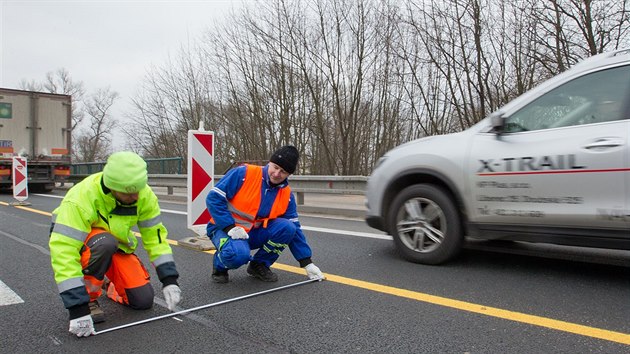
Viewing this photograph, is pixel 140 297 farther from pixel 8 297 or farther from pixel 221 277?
pixel 8 297

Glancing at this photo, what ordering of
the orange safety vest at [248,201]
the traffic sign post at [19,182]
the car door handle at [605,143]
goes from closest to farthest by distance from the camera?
the car door handle at [605,143]
the orange safety vest at [248,201]
the traffic sign post at [19,182]

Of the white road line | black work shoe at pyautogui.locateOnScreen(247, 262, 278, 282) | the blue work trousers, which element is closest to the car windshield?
the blue work trousers

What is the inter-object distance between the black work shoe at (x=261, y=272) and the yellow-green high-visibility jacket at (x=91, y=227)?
113cm

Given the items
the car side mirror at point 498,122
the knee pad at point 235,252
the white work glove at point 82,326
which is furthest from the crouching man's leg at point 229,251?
the car side mirror at point 498,122

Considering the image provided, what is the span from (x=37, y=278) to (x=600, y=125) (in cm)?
507

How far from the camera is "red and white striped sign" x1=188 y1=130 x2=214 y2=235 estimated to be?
566 centimetres

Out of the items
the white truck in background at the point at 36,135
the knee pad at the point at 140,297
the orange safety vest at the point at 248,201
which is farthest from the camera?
the white truck in background at the point at 36,135

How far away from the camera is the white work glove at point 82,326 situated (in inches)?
104

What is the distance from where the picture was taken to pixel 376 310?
318 centimetres

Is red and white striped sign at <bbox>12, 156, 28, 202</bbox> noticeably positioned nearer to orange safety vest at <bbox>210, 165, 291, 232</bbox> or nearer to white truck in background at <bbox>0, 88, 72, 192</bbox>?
white truck in background at <bbox>0, 88, 72, 192</bbox>

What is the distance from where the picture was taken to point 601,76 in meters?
3.66

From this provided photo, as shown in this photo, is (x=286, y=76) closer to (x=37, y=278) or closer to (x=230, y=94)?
(x=230, y=94)

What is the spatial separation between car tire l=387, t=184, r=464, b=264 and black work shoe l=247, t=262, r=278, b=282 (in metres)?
1.40

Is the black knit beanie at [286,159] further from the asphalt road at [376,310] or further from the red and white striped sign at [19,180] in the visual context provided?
the red and white striped sign at [19,180]
